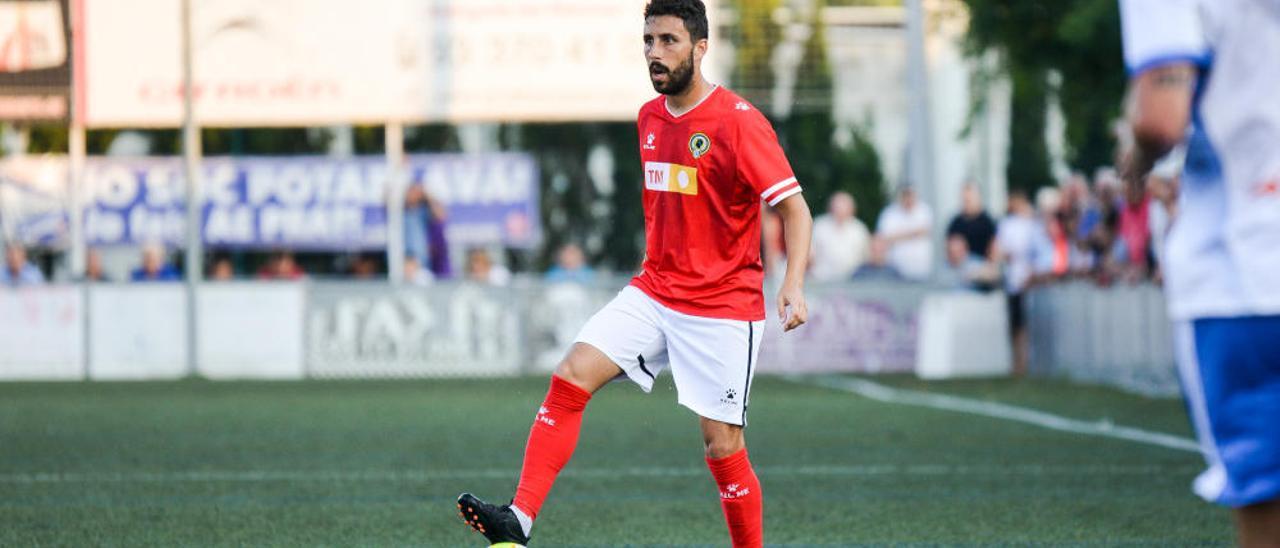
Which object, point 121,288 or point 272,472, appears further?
point 121,288

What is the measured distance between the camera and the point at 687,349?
6141mm

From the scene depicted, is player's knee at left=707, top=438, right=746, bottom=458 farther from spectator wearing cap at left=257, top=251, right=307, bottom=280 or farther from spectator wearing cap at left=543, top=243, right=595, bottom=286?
spectator wearing cap at left=257, top=251, right=307, bottom=280

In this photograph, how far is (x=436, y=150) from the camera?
94.1 ft

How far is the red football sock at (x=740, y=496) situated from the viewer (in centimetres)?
609

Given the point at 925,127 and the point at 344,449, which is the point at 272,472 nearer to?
the point at 344,449

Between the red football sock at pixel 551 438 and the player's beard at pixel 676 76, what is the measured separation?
0.93m

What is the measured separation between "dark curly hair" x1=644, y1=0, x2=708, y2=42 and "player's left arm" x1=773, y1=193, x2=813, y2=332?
1.89ft

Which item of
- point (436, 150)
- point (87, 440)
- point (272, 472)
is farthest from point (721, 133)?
point (436, 150)

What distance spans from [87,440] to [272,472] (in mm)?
2589

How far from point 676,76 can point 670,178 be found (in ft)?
1.02

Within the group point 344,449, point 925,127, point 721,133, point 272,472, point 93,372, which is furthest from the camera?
point 925,127

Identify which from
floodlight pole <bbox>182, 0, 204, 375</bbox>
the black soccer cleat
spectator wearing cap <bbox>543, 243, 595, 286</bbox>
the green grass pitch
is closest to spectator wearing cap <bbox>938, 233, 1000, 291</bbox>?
spectator wearing cap <bbox>543, 243, 595, 286</bbox>

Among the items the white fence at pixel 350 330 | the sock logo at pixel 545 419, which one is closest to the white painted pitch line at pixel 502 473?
the sock logo at pixel 545 419

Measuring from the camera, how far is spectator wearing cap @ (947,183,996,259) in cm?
1995
